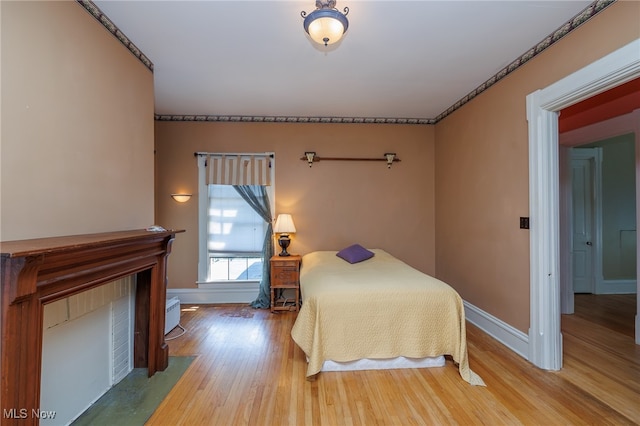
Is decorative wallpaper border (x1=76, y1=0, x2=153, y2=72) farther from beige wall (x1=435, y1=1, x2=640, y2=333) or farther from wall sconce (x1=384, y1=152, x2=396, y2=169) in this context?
beige wall (x1=435, y1=1, x2=640, y2=333)

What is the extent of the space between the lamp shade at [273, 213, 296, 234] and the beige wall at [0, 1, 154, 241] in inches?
67.5

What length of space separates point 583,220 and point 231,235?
5389mm

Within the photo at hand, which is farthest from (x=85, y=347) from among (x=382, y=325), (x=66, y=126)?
(x=382, y=325)

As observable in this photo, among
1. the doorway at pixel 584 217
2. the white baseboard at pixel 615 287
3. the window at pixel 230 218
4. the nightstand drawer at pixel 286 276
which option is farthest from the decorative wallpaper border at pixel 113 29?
the white baseboard at pixel 615 287

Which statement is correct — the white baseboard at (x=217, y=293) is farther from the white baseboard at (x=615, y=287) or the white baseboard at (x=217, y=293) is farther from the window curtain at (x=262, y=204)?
the white baseboard at (x=615, y=287)

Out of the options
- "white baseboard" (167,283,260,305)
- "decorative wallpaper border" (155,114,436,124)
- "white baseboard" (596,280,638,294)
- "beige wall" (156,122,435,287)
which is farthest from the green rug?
"white baseboard" (596,280,638,294)

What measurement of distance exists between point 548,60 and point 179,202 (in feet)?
14.3

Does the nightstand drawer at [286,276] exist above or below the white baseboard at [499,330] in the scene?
above

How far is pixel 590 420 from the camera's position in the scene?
5.61ft

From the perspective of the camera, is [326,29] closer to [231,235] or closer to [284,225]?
[284,225]

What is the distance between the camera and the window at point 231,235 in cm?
407

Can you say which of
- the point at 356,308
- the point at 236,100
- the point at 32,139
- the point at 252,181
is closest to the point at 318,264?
the point at 356,308

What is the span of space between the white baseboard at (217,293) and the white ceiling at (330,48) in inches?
98.1

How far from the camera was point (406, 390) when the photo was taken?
2.03m
